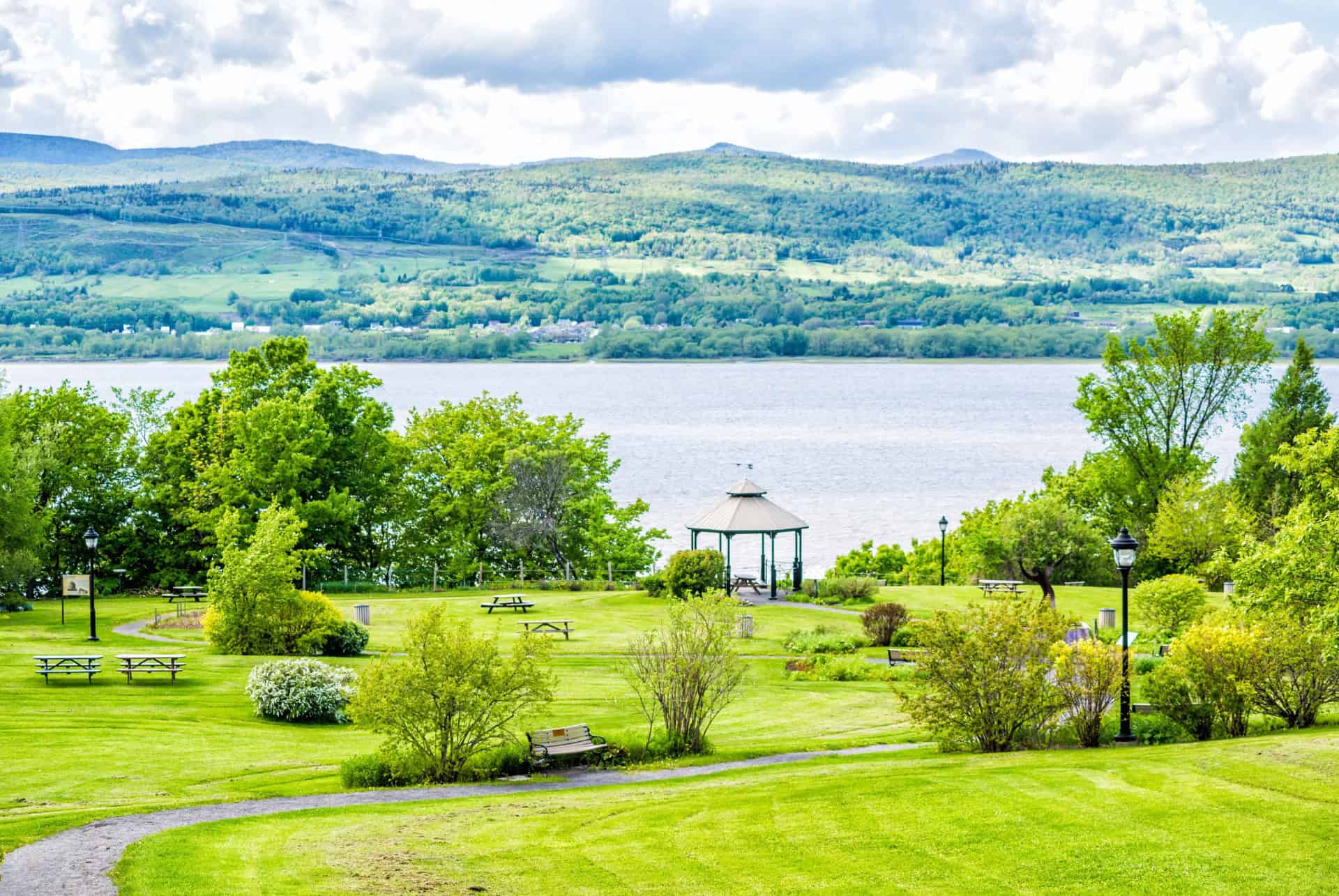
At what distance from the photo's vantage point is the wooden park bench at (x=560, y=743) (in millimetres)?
19703

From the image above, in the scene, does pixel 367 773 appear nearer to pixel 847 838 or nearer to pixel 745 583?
pixel 847 838

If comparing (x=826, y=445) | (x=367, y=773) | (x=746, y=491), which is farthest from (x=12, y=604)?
(x=826, y=445)

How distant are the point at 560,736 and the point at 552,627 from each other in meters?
13.4

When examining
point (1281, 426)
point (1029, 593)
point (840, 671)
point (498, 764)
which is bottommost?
point (840, 671)

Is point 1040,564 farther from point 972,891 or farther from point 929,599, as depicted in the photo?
point 972,891

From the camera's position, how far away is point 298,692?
23719mm

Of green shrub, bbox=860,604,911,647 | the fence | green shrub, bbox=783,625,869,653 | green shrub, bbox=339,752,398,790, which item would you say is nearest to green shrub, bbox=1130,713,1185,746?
green shrub, bbox=339,752,398,790

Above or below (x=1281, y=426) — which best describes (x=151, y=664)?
below

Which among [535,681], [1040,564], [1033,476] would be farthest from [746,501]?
[1033,476]

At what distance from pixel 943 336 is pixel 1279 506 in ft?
462

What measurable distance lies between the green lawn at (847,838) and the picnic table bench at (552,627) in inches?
620

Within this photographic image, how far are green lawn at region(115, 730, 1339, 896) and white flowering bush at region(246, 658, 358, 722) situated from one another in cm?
768

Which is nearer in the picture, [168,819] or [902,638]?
[168,819]

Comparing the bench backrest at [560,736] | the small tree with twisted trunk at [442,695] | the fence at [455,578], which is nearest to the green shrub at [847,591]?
the fence at [455,578]
